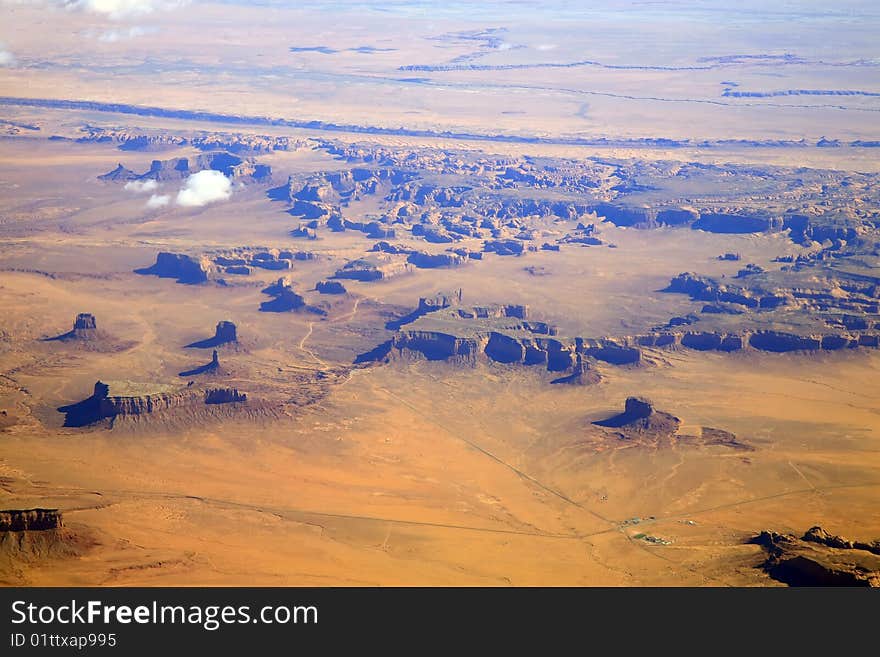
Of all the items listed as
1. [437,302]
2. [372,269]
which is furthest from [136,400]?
[372,269]

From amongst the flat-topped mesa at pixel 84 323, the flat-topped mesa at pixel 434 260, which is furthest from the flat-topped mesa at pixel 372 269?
the flat-topped mesa at pixel 84 323

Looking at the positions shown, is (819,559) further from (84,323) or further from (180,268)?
(180,268)

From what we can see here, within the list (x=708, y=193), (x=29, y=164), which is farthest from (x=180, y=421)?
(x=29, y=164)

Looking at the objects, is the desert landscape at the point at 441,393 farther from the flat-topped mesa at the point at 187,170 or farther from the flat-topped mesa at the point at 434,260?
the flat-topped mesa at the point at 187,170

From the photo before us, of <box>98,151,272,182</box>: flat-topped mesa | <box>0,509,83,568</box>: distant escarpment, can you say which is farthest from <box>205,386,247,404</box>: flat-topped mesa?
<box>98,151,272,182</box>: flat-topped mesa

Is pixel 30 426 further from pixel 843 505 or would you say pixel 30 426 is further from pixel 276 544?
pixel 843 505
